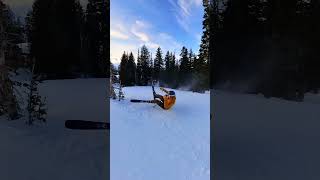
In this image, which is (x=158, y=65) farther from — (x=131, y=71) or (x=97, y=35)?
(x=97, y=35)

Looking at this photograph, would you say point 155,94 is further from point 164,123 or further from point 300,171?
point 300,171

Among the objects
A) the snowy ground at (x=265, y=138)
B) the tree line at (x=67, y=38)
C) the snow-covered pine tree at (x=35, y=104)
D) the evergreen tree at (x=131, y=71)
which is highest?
the tree line at (x=67, y=38)

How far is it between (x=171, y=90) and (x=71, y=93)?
1598mm

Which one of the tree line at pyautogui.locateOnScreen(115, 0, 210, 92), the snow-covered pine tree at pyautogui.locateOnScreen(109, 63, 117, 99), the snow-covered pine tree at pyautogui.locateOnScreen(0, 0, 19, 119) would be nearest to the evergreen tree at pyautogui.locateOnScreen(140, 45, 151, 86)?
the tree line at pyautogui.locateOnScreen(115, 0, 210, 92)

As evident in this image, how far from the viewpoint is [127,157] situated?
12.2ft

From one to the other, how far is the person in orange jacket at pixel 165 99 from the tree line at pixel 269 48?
2.26 metres

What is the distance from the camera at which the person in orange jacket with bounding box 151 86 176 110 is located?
3885 mm

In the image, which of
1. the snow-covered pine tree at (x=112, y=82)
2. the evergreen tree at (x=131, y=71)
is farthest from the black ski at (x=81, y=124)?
the evergreen tree at (x=131, y=71)

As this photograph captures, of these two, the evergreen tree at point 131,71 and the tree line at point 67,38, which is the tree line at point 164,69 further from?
the tree line at point 67,38

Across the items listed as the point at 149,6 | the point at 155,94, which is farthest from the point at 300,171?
the point at 149,6

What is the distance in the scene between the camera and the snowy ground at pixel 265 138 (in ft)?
14.5

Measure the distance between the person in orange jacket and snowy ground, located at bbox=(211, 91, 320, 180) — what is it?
3.44 ft

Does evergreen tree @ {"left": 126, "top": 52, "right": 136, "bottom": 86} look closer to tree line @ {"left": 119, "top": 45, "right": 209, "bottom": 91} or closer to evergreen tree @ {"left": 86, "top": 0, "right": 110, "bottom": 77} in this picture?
tree line @ {"left": 119, "top": 45, "right": 209, "bottom": 91}

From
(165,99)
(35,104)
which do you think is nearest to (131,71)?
(165,99)
